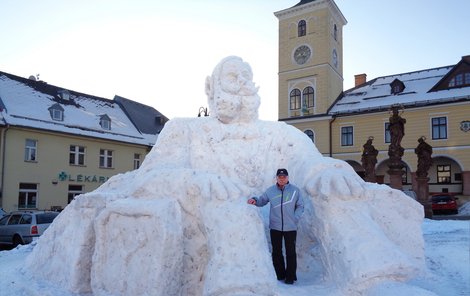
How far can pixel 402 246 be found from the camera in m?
3.18

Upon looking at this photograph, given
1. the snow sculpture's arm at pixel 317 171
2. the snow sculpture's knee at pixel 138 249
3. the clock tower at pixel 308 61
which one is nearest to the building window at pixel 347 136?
the clock tower at pixel 308 61

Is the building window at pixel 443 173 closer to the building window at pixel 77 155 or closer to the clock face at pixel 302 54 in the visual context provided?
the clock face at pixel 302 54

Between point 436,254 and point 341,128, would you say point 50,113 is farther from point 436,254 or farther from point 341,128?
point 436,254

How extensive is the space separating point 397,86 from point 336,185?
→ 2823 centimetres

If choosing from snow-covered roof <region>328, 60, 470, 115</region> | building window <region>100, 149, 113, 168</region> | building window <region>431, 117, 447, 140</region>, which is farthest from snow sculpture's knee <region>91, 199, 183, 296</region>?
building window <region>431, 117, 447, 140</region>

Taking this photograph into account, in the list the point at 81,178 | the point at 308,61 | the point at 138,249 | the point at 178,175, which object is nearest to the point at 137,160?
the point at 81,178

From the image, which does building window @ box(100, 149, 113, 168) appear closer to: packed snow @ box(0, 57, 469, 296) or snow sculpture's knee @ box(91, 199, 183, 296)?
packed snow @ box(0, 57, 469, 296)

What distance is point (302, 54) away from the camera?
32.1m

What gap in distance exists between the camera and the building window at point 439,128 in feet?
86.8

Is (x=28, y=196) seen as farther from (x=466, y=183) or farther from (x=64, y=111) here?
(x=466, y=183)

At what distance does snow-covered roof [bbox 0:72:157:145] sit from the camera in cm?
2139

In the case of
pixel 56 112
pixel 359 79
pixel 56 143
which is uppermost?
pixel 359 79

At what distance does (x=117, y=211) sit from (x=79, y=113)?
23497 mm

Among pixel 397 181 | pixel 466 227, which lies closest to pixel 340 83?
pixel 397 181
